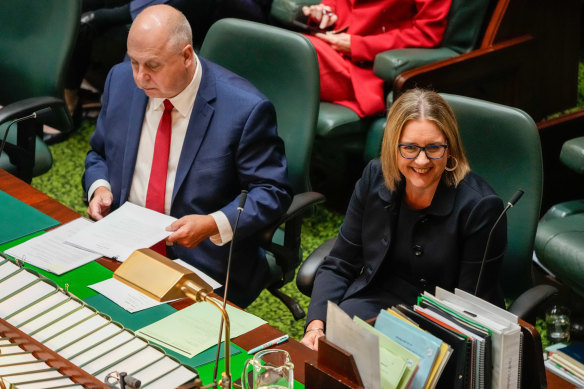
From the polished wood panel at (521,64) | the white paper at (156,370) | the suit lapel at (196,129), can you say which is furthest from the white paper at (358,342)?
the polished wood panel at (521,64)

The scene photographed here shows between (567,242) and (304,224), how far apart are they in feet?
4.72

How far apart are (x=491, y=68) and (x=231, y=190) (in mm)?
1484

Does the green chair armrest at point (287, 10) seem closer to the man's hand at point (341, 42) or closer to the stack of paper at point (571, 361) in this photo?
the man's hand at point (341, 42)

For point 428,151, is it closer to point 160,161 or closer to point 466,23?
point 160,161

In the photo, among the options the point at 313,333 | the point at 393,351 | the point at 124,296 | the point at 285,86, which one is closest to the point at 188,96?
the point at 285,86

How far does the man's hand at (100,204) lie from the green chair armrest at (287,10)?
5.47ft

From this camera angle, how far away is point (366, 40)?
11.9 ft

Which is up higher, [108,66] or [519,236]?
[519,236]

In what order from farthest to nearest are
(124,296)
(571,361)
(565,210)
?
1. (565,210)
2. (571,361)
3. (124,296)

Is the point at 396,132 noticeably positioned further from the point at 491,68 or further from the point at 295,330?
the point at 491,68

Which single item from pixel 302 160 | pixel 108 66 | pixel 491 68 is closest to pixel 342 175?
pixel 491 68

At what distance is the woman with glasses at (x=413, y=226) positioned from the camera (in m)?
2.10

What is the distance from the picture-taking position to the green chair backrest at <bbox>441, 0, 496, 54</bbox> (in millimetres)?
3482

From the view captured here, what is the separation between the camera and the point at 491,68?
3475 mm
